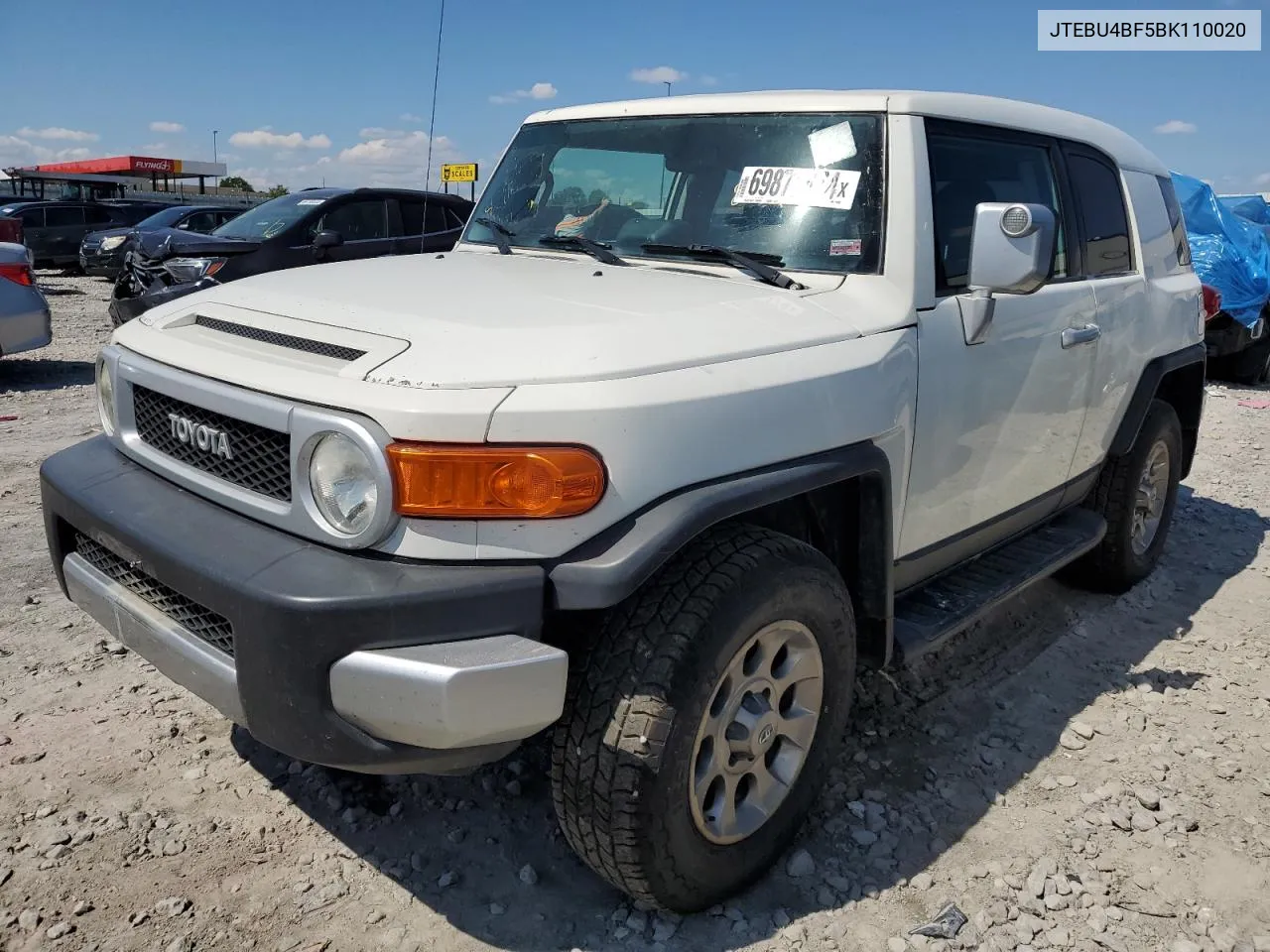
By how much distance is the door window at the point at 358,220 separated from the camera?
9.60m

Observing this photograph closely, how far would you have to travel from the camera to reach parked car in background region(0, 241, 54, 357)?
8.25 metres

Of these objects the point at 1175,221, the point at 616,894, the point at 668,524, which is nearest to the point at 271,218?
the point at 1175,221

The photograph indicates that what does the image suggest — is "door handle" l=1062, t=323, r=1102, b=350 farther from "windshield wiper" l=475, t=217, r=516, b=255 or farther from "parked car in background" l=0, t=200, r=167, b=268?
"parked car in background" l=0, t=200, r=167, b=268

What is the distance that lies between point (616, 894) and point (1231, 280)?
1009cm

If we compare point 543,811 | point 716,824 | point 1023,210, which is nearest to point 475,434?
point 716,824

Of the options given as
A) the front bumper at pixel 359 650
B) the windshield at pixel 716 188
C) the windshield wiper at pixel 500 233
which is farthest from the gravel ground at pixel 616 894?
the windshield wiper at pixel 500 233

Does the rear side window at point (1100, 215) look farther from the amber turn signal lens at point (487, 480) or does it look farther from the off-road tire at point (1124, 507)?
the amber turn signal lens at point (487, 480)

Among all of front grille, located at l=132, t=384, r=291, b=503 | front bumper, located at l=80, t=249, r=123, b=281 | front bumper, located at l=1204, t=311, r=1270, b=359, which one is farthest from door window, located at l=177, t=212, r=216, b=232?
front grille, located at l=132, t=384, r=291, b=503

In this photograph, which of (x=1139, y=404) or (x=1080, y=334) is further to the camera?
(x=1139, y=404)

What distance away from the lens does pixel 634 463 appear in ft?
6.64

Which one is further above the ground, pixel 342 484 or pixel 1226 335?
pixel 1226 335

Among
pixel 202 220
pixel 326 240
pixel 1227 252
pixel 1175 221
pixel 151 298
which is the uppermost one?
pixel 1227 252

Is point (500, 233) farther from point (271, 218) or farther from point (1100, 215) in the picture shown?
point (271, 218)

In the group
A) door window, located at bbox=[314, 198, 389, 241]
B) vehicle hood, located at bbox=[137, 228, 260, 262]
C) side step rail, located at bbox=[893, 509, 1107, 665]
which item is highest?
door window, located at bbox=[314, 198, 389, 241]
